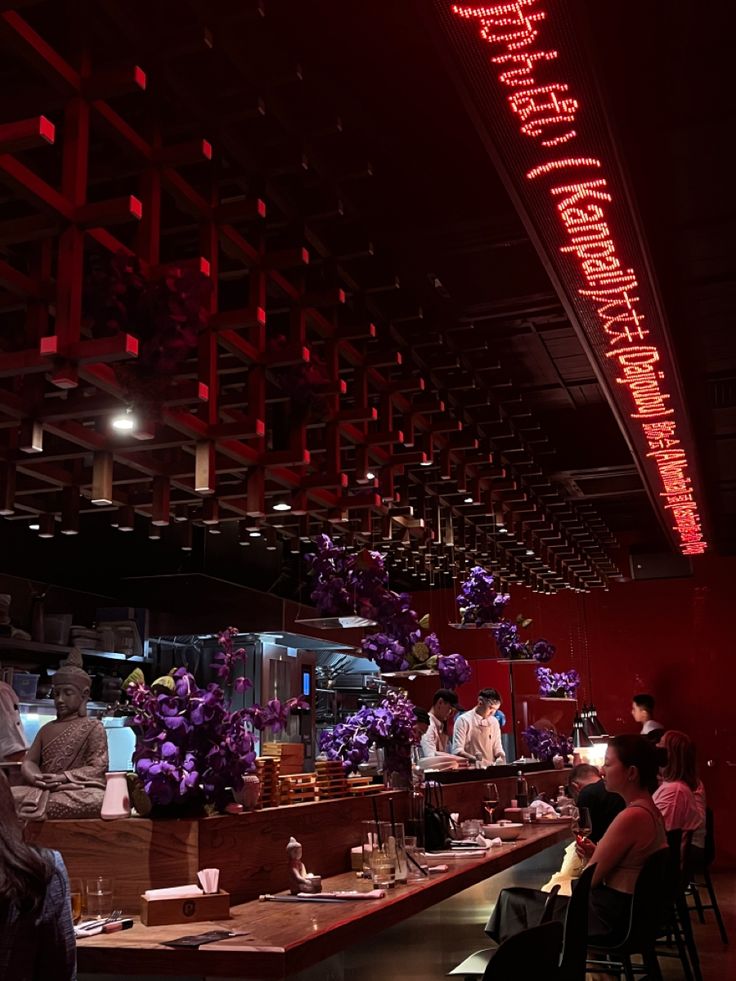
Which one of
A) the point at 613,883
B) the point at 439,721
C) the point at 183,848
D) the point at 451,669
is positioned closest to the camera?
the point at 183,848

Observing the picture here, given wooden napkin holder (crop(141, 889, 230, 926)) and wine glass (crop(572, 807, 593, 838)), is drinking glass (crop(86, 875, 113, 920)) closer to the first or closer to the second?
wooden napkin holder (crop(141, 889, 230, 926))

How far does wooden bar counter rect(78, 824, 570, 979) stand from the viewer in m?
2.46

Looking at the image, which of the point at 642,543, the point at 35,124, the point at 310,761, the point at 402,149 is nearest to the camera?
the point at 35,124

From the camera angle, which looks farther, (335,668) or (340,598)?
(335,668)

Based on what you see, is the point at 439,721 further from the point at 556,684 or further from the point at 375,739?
the point at 375,739

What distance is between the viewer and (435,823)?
182 inches

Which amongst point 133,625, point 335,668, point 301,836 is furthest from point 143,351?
point 335,668

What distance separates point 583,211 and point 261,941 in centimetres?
262

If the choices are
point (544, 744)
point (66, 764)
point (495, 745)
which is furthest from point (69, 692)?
point (544, 744)

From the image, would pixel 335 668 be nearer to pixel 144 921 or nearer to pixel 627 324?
pixel 627 324

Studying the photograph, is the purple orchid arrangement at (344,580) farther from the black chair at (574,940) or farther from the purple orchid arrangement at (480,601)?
the purple orchid arrangement at (480,601)

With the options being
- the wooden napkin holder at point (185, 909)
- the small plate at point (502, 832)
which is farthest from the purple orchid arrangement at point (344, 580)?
the wooden napkin holder at point (185, 909)

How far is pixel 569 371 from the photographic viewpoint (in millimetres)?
6449

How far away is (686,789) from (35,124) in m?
5.69
